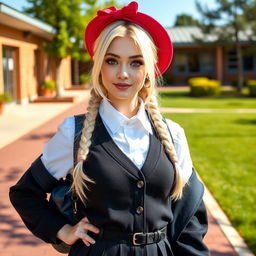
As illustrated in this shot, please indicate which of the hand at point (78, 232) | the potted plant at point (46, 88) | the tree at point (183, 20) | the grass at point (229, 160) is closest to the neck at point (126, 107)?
the hand at point (78, 232)

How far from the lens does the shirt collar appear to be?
203 centimetres

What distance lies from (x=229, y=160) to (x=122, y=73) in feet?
22.6

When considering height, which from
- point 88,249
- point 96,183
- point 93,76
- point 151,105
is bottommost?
point 88,249

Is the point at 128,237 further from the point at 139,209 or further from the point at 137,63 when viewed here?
the point at 137,63

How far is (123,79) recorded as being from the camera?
1.99m

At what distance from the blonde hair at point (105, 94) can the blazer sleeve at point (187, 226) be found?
0.19 feet

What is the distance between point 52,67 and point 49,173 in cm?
2820

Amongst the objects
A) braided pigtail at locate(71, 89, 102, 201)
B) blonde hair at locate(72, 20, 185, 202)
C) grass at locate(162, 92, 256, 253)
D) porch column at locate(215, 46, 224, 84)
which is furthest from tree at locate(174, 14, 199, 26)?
braided pigtail at locate(71, 89, 102, 201)

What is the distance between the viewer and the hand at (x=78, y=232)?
1930mm

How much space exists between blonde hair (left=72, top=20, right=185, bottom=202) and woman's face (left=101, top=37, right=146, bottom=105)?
30mm

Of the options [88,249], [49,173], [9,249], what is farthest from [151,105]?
[9,249]

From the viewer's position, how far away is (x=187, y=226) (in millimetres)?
2100

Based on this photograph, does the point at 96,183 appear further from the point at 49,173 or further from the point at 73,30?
the point at 73,30

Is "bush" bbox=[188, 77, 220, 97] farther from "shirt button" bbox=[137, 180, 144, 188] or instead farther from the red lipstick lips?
"shirt button" bbox=[137, 180, 144, 188]
